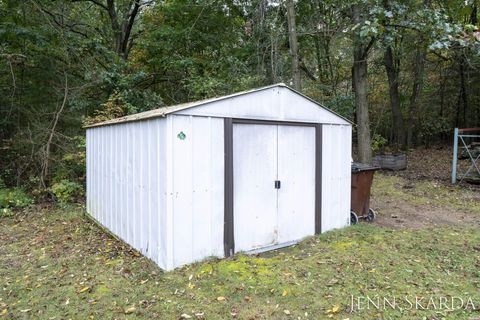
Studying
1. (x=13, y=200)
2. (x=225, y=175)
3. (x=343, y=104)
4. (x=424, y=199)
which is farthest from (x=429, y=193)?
(x=13, y=200)

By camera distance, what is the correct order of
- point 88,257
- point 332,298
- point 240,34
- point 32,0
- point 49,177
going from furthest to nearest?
1. point 240,34
2. point 49,177
3. point 32,0
4. point 88,257
5. point 332,298

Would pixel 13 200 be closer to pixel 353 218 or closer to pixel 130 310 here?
pixel 130 310

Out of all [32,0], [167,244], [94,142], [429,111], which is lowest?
[167,244]

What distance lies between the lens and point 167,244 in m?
3.85

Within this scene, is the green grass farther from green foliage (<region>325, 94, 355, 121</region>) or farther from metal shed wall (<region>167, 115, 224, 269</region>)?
metal shed wall (<region>167, 115, 224, 269</region>)

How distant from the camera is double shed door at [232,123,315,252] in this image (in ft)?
14.7

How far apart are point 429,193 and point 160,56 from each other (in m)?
9.12

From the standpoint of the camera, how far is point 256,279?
3619mm

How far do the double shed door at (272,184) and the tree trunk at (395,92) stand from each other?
10346mm

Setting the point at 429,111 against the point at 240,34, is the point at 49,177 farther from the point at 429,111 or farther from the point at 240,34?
the point at 429,111

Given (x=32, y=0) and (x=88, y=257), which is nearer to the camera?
(x=88, y=257)

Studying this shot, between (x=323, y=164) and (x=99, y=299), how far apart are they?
3.63 m

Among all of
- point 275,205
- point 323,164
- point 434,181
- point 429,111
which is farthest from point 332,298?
point 429,111

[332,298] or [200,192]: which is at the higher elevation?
[200,192]
